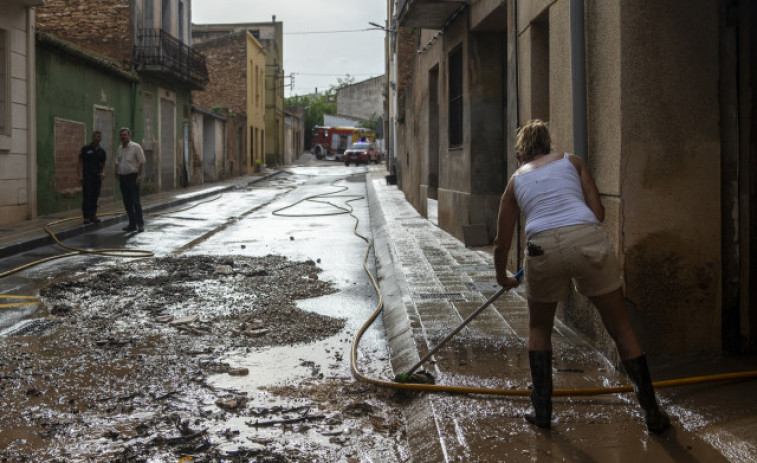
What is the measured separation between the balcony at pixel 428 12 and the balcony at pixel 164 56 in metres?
13.7

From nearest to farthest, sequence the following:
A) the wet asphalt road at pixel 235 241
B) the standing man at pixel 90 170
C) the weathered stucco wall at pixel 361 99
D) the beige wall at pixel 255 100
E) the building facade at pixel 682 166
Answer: the building facade at pixel 682 166 → the wet asphalt road at pixel 235 241 → the standing man at pixel 90 170 → the beige wall at pixel 255 100 → the weathered stucco wall at pixel 361 99

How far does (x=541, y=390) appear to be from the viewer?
383cm

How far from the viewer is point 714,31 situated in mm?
4664

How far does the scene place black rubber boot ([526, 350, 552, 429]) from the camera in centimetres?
379

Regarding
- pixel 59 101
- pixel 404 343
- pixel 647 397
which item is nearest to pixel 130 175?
pixel 59 101

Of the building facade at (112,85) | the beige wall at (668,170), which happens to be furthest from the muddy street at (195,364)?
the building facade at (112,85)

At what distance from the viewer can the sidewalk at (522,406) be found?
3.51 meters

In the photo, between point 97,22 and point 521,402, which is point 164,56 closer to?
point 97,22

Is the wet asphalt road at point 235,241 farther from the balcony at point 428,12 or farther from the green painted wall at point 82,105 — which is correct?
the balcony at point 428,12

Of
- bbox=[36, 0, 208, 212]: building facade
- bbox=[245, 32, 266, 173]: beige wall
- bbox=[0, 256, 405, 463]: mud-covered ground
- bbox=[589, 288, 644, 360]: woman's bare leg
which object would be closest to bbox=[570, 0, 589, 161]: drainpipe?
bbox=[589, 288, 644, 360]: woman's bare leg

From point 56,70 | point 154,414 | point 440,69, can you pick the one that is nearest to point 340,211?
point 440,69

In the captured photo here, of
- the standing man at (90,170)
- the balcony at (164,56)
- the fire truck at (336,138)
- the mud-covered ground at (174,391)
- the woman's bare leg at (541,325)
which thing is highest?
the fire truck at (336,138)

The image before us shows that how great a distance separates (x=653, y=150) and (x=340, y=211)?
1366 centimetres

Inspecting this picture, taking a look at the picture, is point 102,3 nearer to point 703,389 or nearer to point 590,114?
point 590,114
